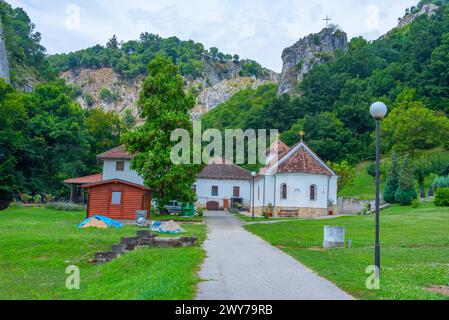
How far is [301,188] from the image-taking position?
4234 centimetres

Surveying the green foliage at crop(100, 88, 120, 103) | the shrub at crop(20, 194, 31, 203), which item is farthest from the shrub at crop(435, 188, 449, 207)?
the green foliage at crop(100, 88, 120, 103)

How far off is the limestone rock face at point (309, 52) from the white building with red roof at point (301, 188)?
76889 millimetres

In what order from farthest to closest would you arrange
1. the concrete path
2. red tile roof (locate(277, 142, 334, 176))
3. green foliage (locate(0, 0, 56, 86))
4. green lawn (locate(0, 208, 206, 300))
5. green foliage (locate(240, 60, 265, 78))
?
green foliage (locate(240, 60, 265, 78)) → green foliage (locate(0, 0, 56, 86)) → red tile roof (locate(277, 142, 334, 176)) → green lawn (locate(0, 208, 206, 300)) → the concrete path

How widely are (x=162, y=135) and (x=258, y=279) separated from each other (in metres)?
25.4

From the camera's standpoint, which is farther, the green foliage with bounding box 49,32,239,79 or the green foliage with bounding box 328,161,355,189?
the green foliage with bounding box 49,32,239,79

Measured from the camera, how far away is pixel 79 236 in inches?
859

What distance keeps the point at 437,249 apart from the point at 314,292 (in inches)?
419

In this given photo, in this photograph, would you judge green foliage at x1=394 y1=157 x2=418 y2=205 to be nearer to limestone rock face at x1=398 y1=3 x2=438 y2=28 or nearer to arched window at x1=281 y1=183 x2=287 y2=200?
arched window at x1=281 y1=183 x2=287 y2=200

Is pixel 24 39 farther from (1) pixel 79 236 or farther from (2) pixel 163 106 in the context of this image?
(1) pixel 79 236

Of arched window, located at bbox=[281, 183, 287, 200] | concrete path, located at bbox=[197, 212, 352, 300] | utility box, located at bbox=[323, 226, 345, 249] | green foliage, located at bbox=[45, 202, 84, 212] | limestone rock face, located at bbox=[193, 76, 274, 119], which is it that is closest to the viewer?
concrete path, located at bbox=[197, 212, 352, 300]

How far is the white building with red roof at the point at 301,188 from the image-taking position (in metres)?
42.4

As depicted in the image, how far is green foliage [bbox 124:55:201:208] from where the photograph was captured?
113 ft

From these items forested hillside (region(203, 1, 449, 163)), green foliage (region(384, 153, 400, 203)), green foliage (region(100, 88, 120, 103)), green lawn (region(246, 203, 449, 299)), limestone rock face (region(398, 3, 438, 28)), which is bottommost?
green lawn (region(246, 203, 449, 299))

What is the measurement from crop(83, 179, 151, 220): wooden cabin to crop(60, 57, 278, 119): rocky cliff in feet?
469
